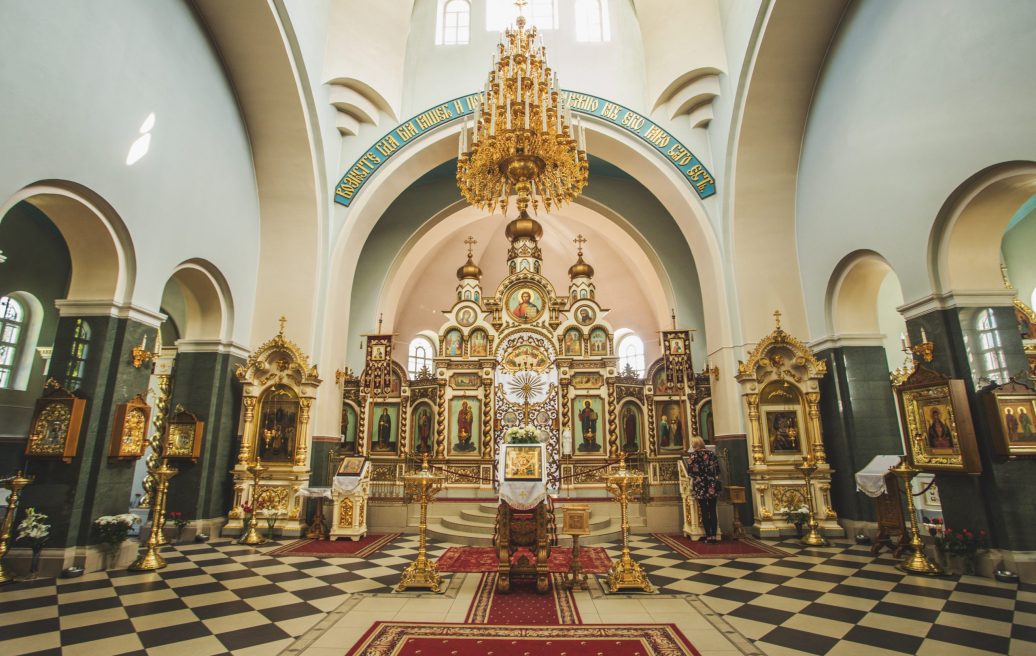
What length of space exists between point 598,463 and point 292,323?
7.50m

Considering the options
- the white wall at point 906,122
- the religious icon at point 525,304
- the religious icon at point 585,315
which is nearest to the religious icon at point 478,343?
the religious icon at point 525,304

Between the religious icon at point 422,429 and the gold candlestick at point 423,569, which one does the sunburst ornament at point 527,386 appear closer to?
A: the religious icon at point 422,429

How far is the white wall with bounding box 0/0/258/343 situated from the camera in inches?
193

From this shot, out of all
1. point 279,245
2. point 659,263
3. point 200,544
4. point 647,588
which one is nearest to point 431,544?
point 200,544

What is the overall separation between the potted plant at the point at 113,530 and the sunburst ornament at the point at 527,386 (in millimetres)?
8072

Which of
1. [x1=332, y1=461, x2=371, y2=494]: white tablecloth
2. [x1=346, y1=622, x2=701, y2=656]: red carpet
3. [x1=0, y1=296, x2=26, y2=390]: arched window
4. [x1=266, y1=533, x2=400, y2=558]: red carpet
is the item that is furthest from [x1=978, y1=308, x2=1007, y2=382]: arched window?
[x1=0, y1=296, x2=26, y2=390]: arched window

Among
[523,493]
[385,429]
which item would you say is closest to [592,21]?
[523,493]

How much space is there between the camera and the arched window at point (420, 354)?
56.9 feet

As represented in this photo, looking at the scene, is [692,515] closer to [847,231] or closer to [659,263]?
[847,231]

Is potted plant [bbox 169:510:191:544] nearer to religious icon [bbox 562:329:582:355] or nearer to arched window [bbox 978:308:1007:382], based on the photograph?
religious icon [bbox 562:329:582:355]

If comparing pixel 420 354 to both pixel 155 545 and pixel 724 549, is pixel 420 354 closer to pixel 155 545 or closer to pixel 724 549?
pixel 155 545

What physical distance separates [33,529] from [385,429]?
27.1 feet

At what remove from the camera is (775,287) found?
29.6ft

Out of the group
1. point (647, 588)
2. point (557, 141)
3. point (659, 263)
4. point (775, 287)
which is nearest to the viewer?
point (647, 588)
